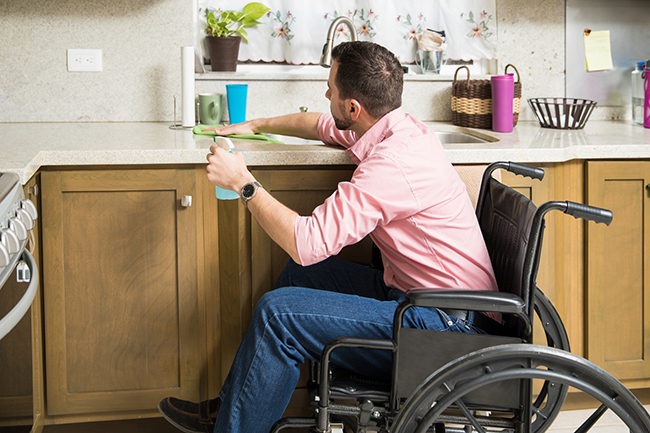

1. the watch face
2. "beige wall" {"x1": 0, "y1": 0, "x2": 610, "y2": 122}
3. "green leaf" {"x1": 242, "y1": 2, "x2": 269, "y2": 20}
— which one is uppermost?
"green leaf" {"x1": 242, "y1": 2, "x2": 269, "y2": 20}

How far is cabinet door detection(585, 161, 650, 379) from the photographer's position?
1.89 metres

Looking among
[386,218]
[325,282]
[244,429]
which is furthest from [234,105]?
[244,429]

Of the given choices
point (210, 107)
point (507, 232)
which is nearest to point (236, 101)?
point (210, 107)

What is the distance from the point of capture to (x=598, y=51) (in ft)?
8.22

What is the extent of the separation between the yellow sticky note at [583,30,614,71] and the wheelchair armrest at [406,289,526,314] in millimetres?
1719

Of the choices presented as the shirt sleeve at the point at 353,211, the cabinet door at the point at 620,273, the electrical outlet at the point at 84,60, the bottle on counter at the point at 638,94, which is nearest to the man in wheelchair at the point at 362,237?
the shirt sleeve at the point at 353,211

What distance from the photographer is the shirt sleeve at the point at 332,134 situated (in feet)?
5.89

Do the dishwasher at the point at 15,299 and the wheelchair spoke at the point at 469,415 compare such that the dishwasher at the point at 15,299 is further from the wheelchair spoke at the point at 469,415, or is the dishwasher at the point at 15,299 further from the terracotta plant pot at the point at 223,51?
the terracotta plant pot at the point at 223,51

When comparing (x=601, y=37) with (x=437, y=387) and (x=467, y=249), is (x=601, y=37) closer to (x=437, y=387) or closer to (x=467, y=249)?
(x=467, y=249)

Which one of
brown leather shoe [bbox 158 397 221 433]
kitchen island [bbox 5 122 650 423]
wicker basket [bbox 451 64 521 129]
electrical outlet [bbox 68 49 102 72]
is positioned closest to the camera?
brown leather shoe [bbox 158 397 221 433]

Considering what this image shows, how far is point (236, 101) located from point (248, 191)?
3.31ft

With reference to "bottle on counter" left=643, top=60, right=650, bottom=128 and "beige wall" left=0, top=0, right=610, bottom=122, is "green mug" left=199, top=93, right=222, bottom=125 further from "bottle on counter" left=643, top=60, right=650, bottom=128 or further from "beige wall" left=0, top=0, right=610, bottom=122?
"bottle on counter" left=643, top=60, right=650, bottom=128

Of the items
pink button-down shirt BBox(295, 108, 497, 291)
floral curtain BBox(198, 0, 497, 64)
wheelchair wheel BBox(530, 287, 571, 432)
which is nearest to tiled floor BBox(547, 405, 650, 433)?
wheelchair wheel BBox(530, 287, 571, 432)

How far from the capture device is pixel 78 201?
5.79 ft
